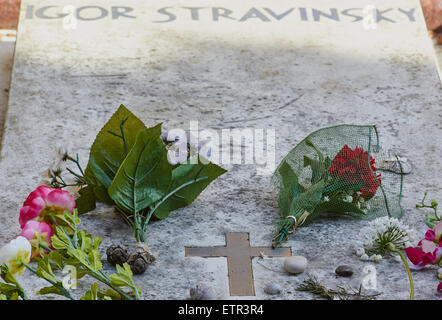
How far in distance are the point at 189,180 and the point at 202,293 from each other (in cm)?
45

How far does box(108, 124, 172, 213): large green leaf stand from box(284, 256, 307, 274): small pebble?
382mm

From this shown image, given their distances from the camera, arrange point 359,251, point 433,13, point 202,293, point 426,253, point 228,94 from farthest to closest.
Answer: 1. point 433,13
2. point 228,94
3. point 359,251
4. point 426,253
5. point 202,293

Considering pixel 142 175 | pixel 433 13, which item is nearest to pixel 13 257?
pixel 142 175

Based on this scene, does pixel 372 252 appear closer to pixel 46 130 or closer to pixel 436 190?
pixel 436 190

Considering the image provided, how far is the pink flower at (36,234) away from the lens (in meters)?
1.84

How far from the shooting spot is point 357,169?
7.15ft

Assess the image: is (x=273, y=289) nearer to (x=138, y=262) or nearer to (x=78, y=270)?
(x=138, y=262)

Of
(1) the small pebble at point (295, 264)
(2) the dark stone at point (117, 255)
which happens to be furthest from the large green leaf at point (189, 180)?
(1) the small pebble at point (295, 264)

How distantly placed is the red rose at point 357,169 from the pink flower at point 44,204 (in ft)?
2.25

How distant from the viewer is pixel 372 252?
6.69ft

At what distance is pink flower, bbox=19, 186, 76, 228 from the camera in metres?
1.95

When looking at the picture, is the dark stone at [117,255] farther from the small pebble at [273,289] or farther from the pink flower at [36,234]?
the small pebble at [273,289]

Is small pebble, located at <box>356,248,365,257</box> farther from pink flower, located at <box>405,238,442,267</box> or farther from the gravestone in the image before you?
pink flower, located at <box>405,238,442,267</box>
